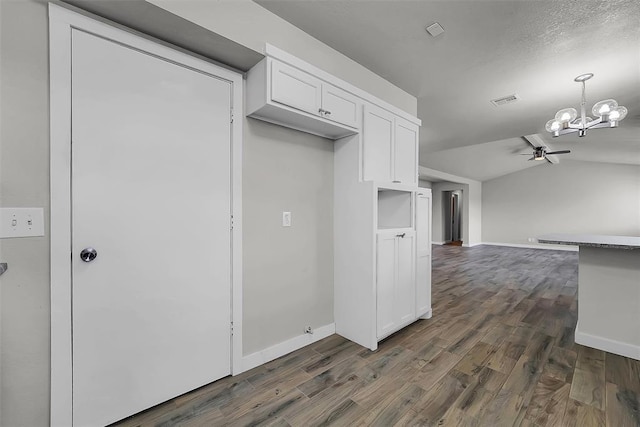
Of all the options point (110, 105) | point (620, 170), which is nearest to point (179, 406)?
point (110, 105)

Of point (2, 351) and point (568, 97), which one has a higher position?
point (568, 97)

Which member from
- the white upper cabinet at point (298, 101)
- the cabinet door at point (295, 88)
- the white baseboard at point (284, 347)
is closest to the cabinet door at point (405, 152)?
the white upper cabinet at point (298, 101)

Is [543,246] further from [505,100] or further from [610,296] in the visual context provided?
[610,296]

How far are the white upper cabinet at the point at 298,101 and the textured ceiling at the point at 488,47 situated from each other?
388mm

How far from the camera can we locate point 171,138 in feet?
5.32

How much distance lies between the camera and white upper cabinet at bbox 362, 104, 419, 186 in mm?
2377

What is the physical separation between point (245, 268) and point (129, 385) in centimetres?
91

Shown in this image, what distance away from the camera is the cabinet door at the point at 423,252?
2764 mm

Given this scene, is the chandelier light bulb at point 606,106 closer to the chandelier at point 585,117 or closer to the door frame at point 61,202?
the chandelier at point 585,117

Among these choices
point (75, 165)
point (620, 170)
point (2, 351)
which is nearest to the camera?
point (2, 351)

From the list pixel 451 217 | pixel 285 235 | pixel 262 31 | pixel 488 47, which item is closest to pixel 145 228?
pixel 285 235

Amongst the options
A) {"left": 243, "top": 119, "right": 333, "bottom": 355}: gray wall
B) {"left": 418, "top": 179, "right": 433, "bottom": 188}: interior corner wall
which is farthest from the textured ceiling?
{"left": 418, "top": 179, "right": 433, "bottom": 188}: interior corner wall

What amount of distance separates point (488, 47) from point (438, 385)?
105 inches

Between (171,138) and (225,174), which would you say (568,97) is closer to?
(225,174)
